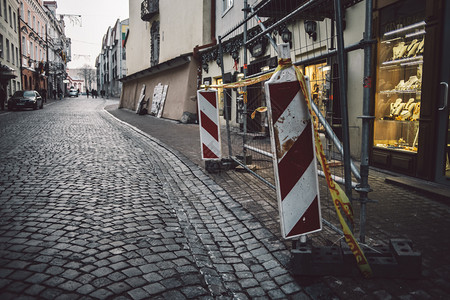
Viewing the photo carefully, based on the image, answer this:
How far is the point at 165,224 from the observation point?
12.9ft

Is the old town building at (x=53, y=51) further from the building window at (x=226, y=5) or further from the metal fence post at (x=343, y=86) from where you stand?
the metal fence post at (x=343, y=86)

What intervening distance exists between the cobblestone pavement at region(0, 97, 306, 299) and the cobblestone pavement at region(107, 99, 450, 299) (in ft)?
0.54

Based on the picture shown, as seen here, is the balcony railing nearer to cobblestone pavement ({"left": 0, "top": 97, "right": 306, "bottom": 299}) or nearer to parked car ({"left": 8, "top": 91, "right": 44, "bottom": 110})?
parked car ({"left": 8, "top": 91, "right": 44, "bottom": 110})

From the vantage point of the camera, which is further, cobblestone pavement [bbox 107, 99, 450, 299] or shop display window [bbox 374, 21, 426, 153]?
shop display window [bbox 374, 21, 426, 153]

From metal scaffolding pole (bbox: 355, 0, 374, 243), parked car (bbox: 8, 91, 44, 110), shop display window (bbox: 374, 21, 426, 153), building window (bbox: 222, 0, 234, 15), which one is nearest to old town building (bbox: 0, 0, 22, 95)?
parked car (bbox: 8, 91, 44, 110)

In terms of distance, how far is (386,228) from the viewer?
3.70 metres

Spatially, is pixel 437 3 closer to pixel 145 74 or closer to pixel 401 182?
pixel 401 182

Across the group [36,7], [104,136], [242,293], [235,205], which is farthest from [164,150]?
[36,7]

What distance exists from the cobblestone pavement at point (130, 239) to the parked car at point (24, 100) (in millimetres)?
22127

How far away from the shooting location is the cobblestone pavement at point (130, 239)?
2613mm

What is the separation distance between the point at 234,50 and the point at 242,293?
13.3m

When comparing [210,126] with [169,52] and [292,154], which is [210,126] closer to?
[292,154]

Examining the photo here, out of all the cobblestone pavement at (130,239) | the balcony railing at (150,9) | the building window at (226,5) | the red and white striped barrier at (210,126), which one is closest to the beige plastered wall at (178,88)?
the building window at (226,5)

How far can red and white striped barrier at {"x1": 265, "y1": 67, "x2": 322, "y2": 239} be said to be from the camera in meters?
2.75
